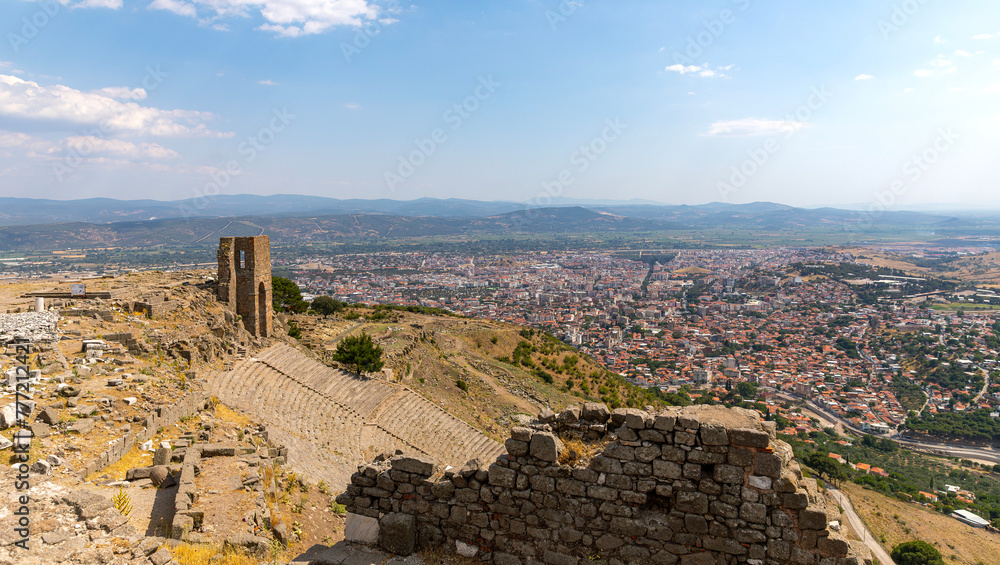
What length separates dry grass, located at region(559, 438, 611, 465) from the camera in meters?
5.71

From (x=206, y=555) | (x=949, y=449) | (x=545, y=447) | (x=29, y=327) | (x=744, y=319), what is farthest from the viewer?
(x=744, y=319)

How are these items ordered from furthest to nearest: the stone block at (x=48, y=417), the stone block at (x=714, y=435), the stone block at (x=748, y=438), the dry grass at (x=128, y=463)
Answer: the stone block at (x=48, y=417) → the dry grass at (x=128, y=463) → the stone block at (x=714, y=435) → the stone block at (x=748, y=438)

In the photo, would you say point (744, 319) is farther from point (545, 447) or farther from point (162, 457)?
point (162, 457)

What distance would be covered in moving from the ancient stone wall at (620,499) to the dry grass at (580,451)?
2 cm

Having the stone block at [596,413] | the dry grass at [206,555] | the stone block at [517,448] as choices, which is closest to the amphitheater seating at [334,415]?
the dry grass at [206,555]

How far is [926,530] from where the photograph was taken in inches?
824

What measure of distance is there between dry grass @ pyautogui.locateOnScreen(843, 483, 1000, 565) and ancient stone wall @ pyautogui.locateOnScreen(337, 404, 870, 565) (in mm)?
19858

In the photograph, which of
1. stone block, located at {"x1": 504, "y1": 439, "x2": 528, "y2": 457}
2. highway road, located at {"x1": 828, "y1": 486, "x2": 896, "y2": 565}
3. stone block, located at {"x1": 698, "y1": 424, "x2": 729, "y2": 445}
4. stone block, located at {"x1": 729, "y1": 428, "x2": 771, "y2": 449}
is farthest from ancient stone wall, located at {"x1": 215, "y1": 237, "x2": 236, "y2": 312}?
highway road, located at {"x1": 828, "y1": 486, "x2": 896, "y2": 565}

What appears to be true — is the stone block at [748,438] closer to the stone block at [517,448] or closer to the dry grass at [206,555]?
the stone block at [517,448]

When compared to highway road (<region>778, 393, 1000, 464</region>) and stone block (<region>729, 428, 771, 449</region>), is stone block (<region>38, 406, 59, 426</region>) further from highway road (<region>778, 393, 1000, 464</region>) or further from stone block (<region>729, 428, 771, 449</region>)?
highway road (<region>778, 393, 1000, 464</region>)

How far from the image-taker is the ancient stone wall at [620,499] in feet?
16.9

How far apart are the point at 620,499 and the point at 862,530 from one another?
2090 cm

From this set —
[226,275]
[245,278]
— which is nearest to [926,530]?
[245,278]

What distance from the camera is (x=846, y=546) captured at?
491 cm
